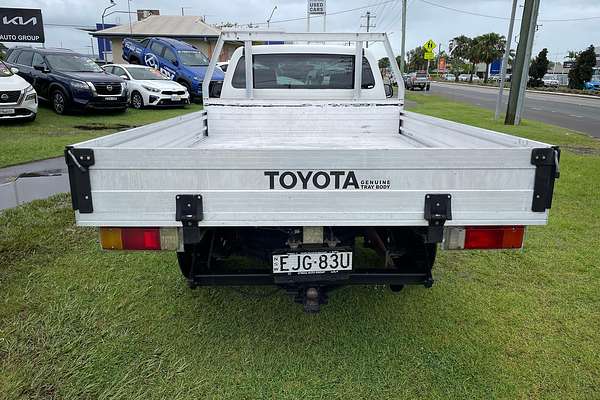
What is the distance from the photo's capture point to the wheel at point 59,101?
1306 centimetres

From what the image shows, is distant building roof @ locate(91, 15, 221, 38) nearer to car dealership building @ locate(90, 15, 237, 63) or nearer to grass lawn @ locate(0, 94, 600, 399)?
car dealership building @ locate(90, 15, 237, 63)

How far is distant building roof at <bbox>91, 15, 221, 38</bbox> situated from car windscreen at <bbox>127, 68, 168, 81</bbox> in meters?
22.8

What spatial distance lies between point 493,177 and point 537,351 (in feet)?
4.35

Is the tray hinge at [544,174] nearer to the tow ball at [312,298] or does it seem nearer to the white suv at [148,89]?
the tow ball at [312,298]

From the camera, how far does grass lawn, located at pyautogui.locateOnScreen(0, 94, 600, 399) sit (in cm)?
260

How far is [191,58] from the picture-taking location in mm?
18922

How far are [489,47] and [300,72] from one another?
74597mm

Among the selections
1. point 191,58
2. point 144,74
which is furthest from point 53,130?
point 191,58

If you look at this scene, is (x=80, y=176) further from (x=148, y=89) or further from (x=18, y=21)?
(x=18, y=21)

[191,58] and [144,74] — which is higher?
[191,58]

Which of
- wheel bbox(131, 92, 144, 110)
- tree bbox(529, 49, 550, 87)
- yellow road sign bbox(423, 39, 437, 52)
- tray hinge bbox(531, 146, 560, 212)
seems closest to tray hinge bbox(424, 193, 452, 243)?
tray hinge bbox(531, 146, 560, 212)

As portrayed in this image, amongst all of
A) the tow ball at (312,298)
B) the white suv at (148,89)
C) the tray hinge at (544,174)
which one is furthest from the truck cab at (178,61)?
the tray hinge at (544,174)

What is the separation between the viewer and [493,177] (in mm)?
2314

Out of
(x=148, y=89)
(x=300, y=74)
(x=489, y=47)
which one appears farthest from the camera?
(x=489, y=47)
